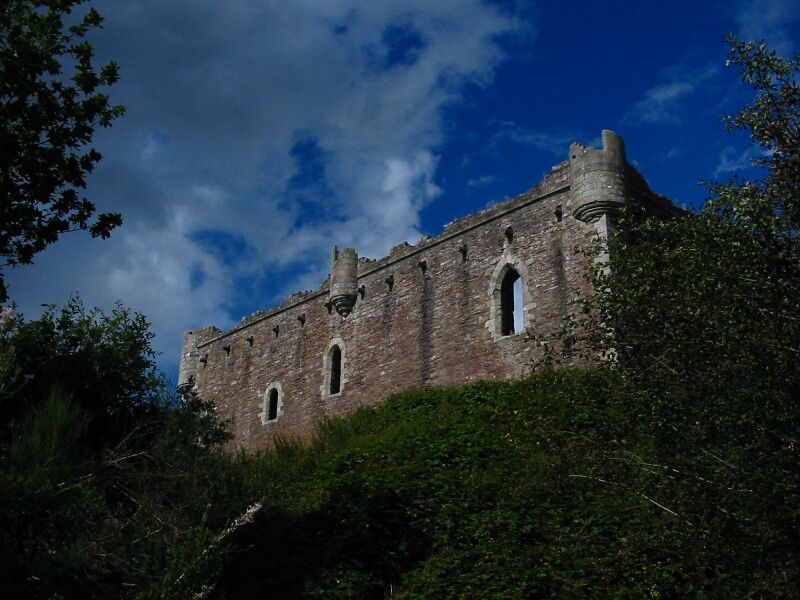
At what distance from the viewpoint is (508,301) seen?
2002cm

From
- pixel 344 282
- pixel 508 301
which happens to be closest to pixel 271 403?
pixel 344 282

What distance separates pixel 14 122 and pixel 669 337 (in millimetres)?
8251

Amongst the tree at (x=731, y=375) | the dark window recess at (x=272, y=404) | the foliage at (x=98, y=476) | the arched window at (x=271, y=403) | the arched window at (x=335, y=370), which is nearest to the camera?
the tree at (x=731, y=375)

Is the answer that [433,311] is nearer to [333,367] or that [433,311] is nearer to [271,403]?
[333,367]

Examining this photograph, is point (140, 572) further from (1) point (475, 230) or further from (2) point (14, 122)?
(1) point (475, 230)

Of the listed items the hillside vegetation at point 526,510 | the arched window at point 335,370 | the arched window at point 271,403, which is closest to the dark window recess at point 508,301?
the hillside vegetation at point 526,510

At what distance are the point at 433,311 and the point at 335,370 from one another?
4.67m

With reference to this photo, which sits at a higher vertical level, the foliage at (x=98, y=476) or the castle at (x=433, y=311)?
the castle at (x=433, y=311)

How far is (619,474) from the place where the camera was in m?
9.04

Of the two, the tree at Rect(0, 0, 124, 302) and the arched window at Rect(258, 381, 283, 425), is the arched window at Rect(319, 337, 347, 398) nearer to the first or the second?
the arched window at Rect(258, 381, 283, 425)

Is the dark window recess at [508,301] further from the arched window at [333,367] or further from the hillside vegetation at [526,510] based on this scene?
the arched window at [333,367]

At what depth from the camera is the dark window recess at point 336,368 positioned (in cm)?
2436

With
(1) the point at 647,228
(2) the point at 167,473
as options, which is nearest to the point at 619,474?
(1) the point at 647,228

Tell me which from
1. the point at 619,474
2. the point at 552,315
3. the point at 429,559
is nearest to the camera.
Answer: the point at 619,474
